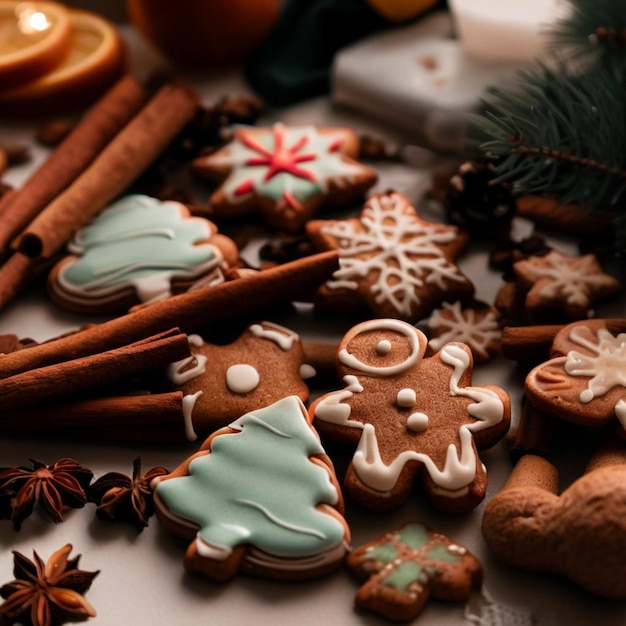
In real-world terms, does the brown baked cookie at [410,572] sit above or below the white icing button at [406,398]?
below

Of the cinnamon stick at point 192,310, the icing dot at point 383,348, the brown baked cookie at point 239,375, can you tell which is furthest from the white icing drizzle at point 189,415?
the icing dot at point 383,348

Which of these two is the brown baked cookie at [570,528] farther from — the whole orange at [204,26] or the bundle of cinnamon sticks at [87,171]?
the whole orange at [204,26]

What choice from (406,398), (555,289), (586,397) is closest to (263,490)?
Result: (406,398)

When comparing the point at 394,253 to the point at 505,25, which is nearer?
the point at 394,253

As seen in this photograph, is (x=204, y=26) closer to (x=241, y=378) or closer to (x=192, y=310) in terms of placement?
→ (x=192, y=310)

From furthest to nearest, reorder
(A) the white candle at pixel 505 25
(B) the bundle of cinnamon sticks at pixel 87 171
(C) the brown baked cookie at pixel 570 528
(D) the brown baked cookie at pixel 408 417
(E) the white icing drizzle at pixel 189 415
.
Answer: (A) the white candle at pixel 505 25, (B) the bundle of cinnamon sticks at pixel 87 171, (E) the white icing drizzle at pixel 189 415, (D) the brown baked cookie at pixel 408 417, (C) the brown baked cookie at pixel 570 528

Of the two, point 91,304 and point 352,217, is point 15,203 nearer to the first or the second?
point 91,304
